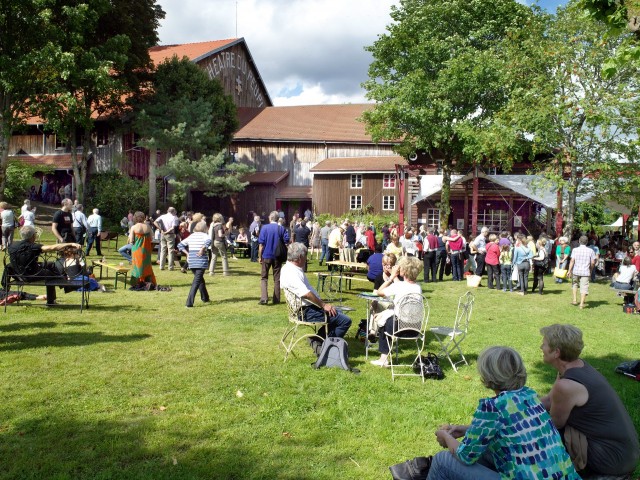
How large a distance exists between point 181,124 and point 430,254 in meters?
18.1

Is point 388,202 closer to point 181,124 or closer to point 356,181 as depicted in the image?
point 356,181

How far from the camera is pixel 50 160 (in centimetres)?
3519

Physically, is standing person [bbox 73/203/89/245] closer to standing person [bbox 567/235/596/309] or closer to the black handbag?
the black handbag

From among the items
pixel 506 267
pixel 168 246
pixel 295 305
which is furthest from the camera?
pixel 168 246

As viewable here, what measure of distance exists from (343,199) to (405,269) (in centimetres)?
3167

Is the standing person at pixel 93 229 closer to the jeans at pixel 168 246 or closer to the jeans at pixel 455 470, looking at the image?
the jeans at pixel 168 246

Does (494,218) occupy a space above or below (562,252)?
above

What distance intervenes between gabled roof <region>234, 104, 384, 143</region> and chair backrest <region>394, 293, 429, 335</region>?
1302 inches

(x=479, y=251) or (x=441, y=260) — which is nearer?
(x=479, y=251)

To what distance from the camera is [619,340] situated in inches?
358

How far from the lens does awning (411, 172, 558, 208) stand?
81.0 feet

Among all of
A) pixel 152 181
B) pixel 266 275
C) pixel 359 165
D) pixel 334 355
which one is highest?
pixel 359 165

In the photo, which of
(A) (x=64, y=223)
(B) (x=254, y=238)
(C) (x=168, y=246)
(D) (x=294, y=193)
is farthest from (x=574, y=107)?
(D) (x=294, y=193)

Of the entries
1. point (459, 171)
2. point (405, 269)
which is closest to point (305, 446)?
point (405, 269)
